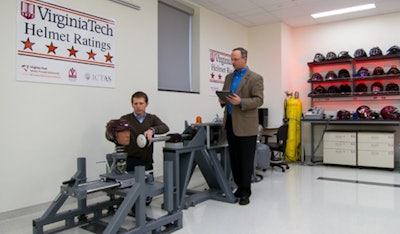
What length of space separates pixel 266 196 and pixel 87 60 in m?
2.74

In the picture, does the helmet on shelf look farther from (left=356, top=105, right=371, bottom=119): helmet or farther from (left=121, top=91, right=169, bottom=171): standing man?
(left=121, top=91, right=169, bottom=171): standing man

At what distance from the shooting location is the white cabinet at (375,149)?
5268 millimetres

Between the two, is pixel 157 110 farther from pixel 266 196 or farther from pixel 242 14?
pixel 242 14

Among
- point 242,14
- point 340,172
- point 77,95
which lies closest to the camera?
point 77,95

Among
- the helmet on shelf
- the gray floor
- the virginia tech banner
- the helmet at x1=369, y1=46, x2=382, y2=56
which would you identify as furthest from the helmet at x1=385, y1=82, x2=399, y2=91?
the virginia tech banner

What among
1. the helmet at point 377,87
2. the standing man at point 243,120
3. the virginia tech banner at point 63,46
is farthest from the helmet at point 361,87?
the virginia tech banner at point 63,46

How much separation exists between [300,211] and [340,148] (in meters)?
3.09

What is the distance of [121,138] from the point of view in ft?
8.33

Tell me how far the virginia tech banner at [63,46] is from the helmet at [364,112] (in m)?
4.53

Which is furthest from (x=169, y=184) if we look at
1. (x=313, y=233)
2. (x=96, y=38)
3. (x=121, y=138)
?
(x=96, y=38)

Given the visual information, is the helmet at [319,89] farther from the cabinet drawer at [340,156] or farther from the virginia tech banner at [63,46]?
the virginia tech banner at [63,46]

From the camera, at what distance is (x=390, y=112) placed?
536 centimetres

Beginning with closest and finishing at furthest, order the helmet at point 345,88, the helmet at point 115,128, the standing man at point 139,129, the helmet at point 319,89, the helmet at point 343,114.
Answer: the helmet at point 115,128
the standing man at point 139,129
the helmet at point 343,114
the helmet at point 345,88
the helmet at point 319,89

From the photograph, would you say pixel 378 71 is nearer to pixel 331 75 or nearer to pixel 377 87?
pixel 377 87
